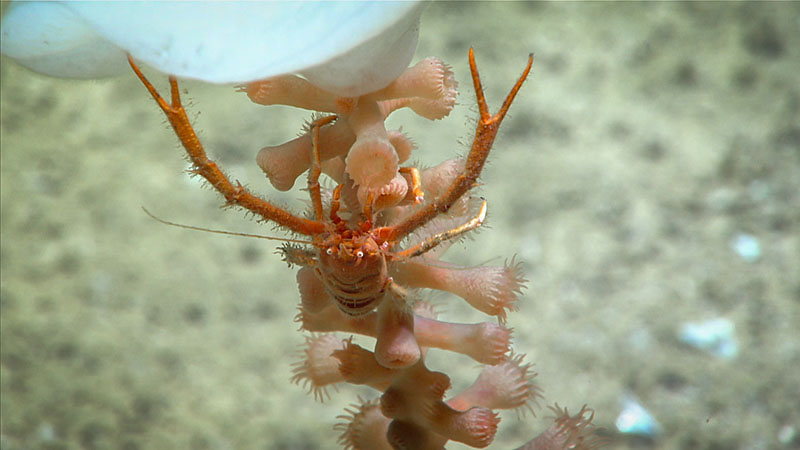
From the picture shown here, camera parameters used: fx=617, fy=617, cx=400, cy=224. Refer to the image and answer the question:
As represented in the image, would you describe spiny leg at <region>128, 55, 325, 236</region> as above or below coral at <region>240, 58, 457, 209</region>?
below

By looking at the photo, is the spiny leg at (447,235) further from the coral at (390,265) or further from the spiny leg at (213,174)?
the spiny leg at (213,174)

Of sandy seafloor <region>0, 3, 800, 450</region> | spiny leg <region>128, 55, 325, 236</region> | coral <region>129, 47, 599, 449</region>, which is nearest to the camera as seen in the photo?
spiny leg <region>128, 55, 325, 236</region>

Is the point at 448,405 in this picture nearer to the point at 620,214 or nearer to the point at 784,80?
the point at 620,214

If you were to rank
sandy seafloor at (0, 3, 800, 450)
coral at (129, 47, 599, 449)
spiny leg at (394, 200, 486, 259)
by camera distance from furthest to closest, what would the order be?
1. sandy seafloor at (0, 3, 800, 450)
2. spiny leg at (394, 200, 486, 259)
3. coral at (129, 47, 599, 449)

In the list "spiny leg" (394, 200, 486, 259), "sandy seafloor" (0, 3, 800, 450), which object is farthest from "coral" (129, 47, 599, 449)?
"sandy seafloor" (0, 3, 800, 450)

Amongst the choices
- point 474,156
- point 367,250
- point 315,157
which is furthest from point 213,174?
point 474,156

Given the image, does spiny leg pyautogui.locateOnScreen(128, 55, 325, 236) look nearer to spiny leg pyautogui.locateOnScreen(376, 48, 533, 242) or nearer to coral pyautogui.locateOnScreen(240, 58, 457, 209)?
coral pyautogui.locateOnScreen(240, 58, 457, 209)

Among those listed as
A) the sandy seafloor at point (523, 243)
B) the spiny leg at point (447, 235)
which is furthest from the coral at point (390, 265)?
the sandy seafloor at point (523, 243)

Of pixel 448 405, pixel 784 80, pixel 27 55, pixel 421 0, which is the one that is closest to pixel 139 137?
pixel 27 55
